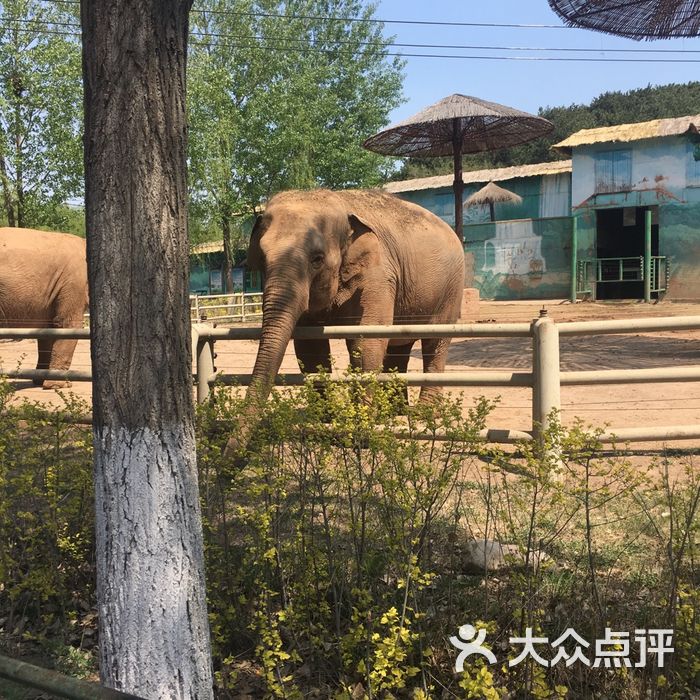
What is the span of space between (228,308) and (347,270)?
52.2ft

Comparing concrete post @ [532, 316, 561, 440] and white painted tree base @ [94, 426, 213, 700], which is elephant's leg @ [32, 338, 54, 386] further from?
white painted tree base @ [94, 426, 213, 700]

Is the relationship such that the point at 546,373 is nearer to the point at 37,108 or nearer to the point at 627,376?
the point at 627,376

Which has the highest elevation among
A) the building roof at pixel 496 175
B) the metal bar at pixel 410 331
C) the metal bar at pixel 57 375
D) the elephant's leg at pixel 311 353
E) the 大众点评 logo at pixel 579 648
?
the building roof at pixel 496 175

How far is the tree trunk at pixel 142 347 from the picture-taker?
225 centimetres

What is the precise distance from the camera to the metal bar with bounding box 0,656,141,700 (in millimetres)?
1390

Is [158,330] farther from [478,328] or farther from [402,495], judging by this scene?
[478,328]

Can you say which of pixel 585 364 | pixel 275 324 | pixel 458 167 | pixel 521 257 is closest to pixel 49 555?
pixel 275 324

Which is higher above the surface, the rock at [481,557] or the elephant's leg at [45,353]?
the elephant's leg at [45,353]

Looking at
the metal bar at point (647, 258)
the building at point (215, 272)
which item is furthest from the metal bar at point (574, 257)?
the building at point (215, 272)

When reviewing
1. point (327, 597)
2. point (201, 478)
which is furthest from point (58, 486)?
point (327, 597)

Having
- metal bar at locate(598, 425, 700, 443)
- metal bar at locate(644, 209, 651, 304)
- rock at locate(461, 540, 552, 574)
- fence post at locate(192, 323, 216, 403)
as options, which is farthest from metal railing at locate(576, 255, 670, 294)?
rock at locate(461, 540, 552, 574)

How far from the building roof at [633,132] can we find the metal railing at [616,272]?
3.62 metres

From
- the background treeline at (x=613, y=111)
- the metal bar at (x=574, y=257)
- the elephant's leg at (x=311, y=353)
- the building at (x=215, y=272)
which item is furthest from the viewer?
the background treeline at (x=613, y=111)

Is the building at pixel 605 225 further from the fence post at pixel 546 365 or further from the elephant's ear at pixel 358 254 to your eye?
the fence post at pixel 546 365
